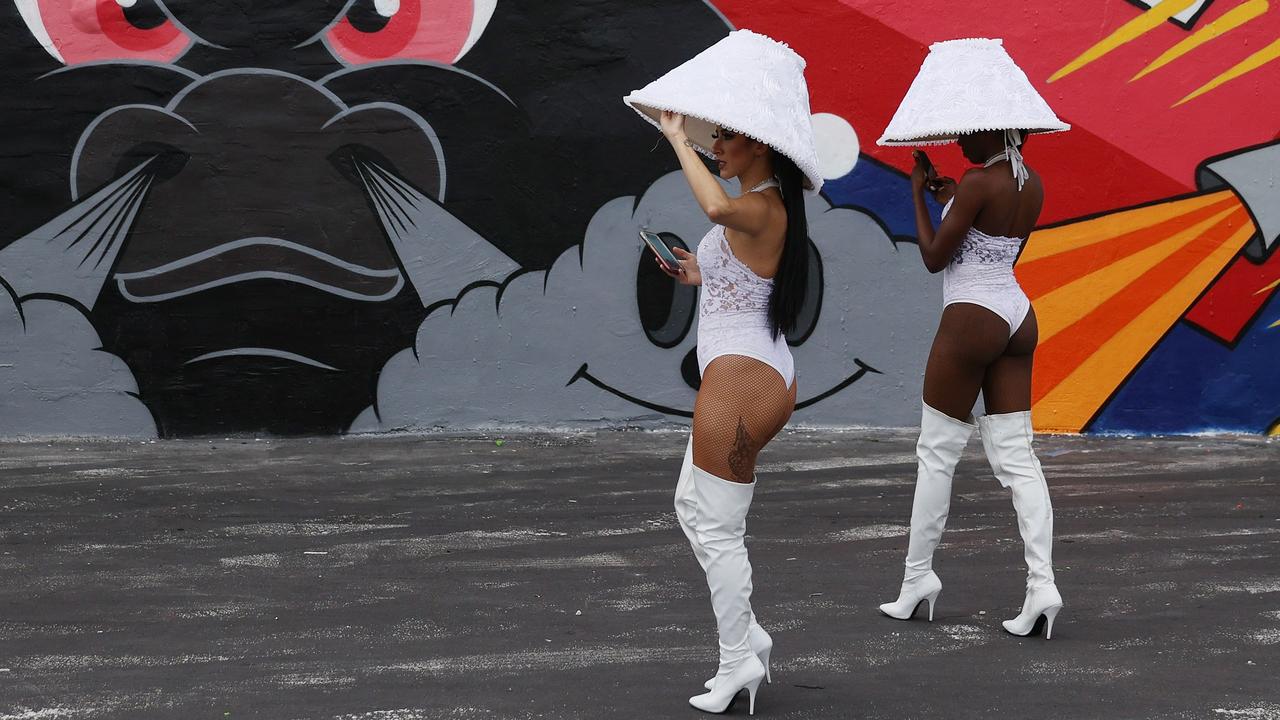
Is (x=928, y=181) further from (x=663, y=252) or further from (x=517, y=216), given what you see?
(x=517, y=216)

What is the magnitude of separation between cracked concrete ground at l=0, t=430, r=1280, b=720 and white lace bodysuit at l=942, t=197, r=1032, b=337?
1.22 metres

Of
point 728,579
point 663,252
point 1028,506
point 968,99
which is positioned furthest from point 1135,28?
point 728,579

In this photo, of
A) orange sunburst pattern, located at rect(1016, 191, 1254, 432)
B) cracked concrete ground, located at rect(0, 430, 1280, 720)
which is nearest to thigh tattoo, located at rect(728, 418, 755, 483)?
cracked concrete ground, located at rect(0, 430, 1280, 720)

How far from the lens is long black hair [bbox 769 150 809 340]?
402 cm

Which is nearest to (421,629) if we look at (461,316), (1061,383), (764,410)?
(764,410)

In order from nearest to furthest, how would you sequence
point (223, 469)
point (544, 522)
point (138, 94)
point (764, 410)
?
1. point (764, 410)
2. point (544, 522)
3. point (223, 469)
4. point (138, 94)

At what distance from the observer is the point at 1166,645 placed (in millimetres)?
4699

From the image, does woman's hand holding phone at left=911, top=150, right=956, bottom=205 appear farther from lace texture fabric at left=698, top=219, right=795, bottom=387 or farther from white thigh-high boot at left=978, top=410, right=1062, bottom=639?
lace texture fabric at left=698, top=219, right=795, bottom=387

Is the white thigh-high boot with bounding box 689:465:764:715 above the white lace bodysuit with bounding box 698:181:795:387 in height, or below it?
below

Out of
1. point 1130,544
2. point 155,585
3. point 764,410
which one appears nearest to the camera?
point 764,410

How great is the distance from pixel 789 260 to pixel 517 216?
5326 millimetres

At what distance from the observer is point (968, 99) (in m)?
4.93

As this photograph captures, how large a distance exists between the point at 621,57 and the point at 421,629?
5.31 metres

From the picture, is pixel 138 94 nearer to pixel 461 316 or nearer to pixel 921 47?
pixel 461 316
